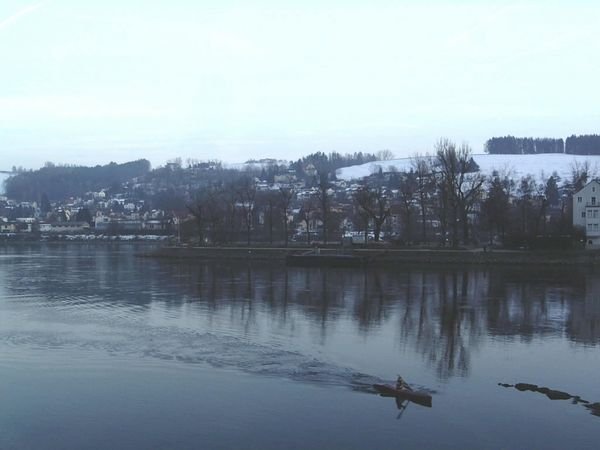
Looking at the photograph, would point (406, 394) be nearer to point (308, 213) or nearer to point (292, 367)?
point (292, 367)

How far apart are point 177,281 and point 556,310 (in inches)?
922

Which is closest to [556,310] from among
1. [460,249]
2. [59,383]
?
[59,383]

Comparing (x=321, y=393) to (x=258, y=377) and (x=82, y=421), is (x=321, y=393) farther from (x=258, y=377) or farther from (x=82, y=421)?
(x=82, y=421)

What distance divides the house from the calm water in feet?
83.8

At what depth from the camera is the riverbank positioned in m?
52.8

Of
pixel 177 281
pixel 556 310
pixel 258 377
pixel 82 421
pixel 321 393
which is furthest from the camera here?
pixel 177 281

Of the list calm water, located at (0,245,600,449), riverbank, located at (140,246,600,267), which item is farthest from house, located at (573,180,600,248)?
calm water, located at (0,245,600,449)

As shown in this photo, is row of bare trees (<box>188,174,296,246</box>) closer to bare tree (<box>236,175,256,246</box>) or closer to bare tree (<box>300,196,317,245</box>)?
bare tree (<box>236,175,256,246</box>)

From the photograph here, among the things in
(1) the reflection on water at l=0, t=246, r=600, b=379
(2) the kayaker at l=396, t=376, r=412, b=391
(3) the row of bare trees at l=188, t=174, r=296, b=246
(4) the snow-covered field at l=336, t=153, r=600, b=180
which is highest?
(4) the snow-covered field at l=336, t=153, r=600, b=180

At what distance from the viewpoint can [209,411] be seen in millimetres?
15141

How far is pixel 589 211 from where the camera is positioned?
201 ft

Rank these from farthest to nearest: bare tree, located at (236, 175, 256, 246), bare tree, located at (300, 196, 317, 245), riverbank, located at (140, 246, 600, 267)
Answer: bare tree, located at (236, 175, 256, 246) < bare tree, located at (300, 196, 317, 245) < riverbank, located at (140, 246, 600, 267)

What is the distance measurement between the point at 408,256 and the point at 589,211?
662 inches

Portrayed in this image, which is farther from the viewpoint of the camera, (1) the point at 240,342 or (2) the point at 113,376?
(1) the point at 240,342
